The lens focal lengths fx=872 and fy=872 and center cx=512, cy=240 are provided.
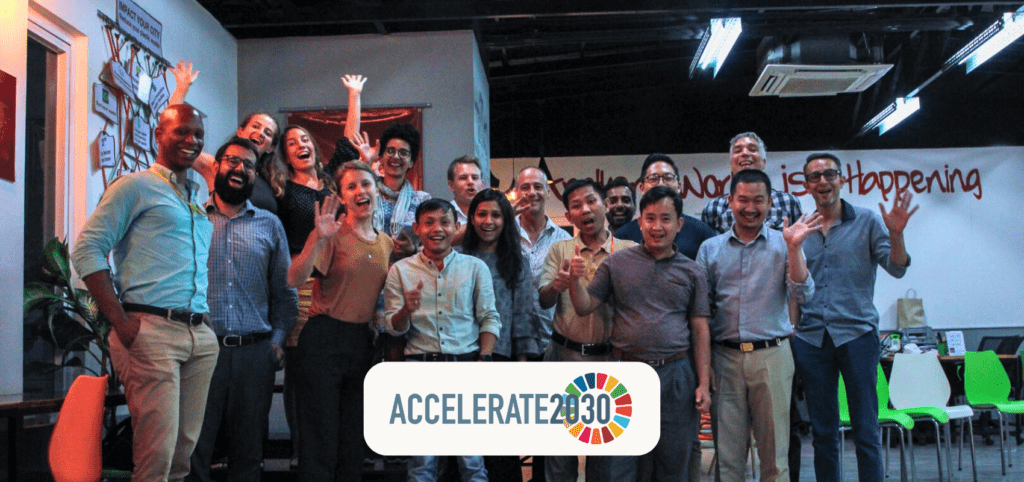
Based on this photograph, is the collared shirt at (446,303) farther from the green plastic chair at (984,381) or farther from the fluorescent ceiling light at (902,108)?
the fluorescent ceiling light at (902,108)

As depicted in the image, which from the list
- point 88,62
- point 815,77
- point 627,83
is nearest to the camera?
point 88,62

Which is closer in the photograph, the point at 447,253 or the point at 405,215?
the point at 447,253

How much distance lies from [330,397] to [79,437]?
864 mm

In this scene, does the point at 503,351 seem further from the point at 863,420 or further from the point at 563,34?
the point at 563,34

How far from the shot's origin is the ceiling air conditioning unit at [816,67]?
300 inches

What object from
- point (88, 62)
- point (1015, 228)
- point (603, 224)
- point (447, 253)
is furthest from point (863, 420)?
point (1015, 228)

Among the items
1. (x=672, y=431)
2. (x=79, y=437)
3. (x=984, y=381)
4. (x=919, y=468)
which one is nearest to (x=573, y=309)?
(x=672, y=431)

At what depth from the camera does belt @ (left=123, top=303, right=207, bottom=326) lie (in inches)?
106

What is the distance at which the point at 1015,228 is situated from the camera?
10.9 metres

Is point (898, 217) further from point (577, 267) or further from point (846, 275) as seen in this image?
point (577, 267)

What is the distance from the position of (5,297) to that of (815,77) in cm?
659

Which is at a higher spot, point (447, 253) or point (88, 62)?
point (88, 62)

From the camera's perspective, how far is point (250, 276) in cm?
329

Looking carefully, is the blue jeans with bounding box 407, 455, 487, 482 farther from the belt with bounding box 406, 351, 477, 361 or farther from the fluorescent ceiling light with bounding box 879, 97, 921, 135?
the fluorescent ceiling light with bounding box 879, 97, 921, 135
